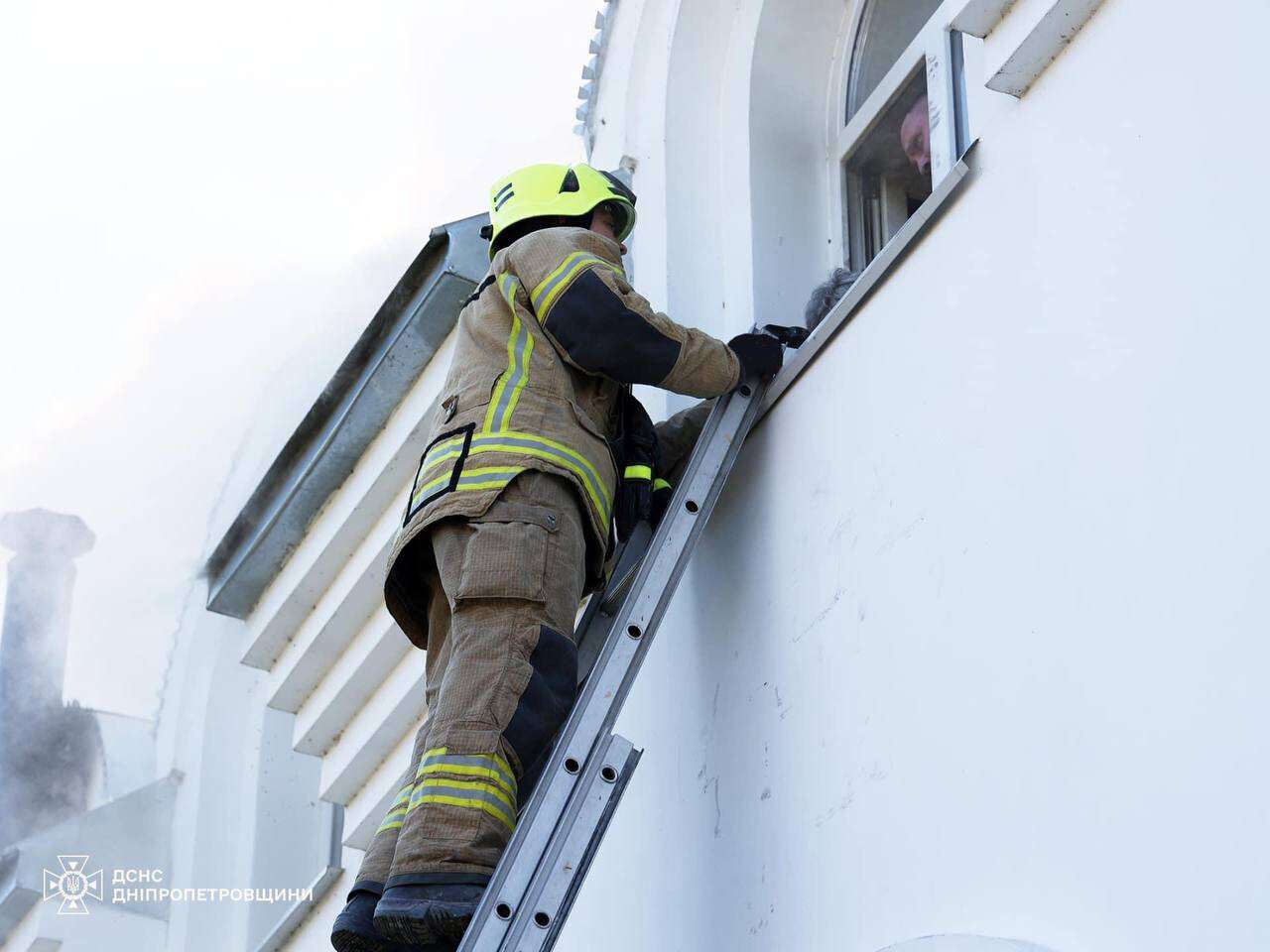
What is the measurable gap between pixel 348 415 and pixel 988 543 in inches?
133

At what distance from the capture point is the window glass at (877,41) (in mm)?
4898

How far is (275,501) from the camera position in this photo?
255 inches

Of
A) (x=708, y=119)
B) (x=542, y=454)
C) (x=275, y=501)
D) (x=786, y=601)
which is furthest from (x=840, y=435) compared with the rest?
(x=275, y=501)

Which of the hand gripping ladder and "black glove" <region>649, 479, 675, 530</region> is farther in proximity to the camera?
"black glove" <region>649, 479, 675, 530</region>

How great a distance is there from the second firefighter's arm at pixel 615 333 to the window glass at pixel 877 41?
122 cm

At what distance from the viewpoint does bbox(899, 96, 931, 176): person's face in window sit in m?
4.60

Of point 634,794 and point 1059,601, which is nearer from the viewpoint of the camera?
point 1059,601

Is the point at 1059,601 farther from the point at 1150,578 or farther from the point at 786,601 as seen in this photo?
the point at 786,601

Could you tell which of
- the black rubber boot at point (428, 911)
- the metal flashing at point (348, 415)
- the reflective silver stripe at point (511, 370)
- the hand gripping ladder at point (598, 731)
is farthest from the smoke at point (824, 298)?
the metal flashing at point (348, 415)

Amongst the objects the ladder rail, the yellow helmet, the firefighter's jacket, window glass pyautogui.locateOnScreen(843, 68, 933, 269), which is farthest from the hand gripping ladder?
window glass pyautogui.locateOnScreen(843, 68, 933, 269)

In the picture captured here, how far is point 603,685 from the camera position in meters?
3.67

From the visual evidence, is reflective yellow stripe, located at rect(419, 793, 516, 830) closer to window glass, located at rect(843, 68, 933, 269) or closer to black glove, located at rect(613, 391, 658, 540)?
black glove, located at rect(613, 391, 658, 540)

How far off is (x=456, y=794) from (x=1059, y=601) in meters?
1.18

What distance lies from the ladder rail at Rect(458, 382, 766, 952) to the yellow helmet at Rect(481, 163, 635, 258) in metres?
0.63
